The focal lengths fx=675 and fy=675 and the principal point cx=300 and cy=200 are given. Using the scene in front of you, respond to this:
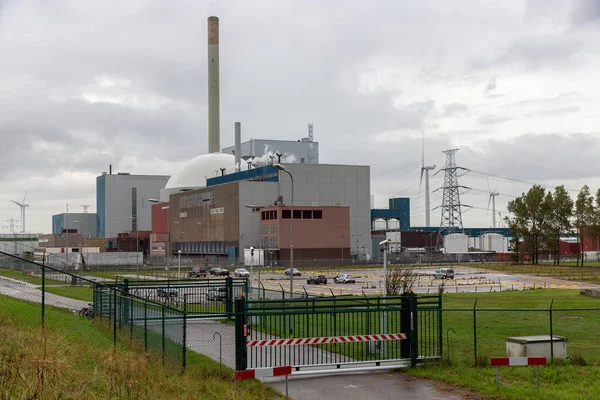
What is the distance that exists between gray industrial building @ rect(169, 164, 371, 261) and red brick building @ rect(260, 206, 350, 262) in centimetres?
347

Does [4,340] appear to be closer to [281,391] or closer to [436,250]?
[281,391]

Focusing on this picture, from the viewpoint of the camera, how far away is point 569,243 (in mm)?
177375

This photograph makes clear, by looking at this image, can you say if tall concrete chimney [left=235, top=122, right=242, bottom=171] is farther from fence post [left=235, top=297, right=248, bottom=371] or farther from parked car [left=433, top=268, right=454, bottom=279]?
fence post [left=235, top=297, right=248, bottom=371]

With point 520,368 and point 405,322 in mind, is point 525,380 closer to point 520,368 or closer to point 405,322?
point 520,368

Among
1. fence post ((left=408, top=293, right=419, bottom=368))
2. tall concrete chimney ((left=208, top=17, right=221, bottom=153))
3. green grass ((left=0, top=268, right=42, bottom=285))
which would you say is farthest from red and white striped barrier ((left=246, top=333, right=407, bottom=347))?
tall concrete chimney ((left=208, top=17, right=221, bottom=153))

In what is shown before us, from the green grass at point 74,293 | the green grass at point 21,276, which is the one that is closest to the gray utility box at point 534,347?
the green grass at point 21,276

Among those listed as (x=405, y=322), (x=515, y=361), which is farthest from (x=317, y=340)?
(x=515, y=361)

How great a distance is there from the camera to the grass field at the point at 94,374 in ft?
37.6

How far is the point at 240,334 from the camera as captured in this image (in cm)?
1745

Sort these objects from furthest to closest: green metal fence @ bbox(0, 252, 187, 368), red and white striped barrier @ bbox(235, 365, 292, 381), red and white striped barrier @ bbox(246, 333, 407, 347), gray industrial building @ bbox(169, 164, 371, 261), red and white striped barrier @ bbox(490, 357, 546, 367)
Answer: gray industrial building @ bbox(169, 164, 371, 261)
green metal fence @ bbox(0, 252, 187, 368)
red and white striped barrier @ bbox(246, 333, 407, 347)
red and white striped barrier @ bbox(490, 357, 546, 367)
red and white striped barrier @ bbox(235, 365, 292, 381)

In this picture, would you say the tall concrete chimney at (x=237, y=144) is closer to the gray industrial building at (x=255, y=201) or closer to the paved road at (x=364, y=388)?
the gray industrial building at (x=255, y=201)

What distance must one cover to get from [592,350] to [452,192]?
526ft

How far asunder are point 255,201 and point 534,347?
10904 cm

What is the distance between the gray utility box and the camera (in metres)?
19.6
